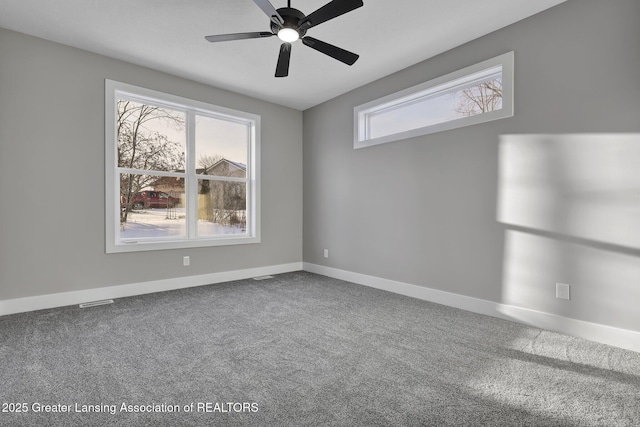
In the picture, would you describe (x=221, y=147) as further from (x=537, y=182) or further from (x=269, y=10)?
(x=537, y=182)

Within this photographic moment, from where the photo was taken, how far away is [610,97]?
2441 millimetres

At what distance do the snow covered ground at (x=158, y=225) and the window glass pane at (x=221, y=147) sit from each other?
0.72m

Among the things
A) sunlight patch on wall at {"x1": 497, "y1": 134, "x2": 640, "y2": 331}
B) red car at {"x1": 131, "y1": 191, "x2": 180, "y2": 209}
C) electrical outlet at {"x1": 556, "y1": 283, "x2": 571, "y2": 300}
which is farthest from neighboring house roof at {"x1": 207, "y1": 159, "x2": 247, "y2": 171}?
electrical outlet at {"x1": 556, "y1": 283, "x2": 571, "y2": 300}

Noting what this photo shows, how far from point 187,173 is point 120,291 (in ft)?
5.50

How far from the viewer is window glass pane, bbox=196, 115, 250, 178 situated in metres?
4.46

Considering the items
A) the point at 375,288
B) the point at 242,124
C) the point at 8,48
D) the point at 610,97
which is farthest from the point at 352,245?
the point at 8,48

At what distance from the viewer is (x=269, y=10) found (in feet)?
7.39

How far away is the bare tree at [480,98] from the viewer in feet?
10.4

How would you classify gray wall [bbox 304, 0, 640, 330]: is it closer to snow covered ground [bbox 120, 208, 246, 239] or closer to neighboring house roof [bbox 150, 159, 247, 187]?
neighboring house roof [bbox 150, 159, 247, 187]

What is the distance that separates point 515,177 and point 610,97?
868 millimetres

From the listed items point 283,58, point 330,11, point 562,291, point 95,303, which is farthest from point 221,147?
point 562,291

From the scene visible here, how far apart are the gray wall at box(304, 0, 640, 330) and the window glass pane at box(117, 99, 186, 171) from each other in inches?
107

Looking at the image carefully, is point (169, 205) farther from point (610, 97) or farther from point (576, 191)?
point (610, 97)

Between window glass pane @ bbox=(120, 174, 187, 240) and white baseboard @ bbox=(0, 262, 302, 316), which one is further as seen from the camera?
window glass pane @ bbox=(120, 174, 187, 240)
